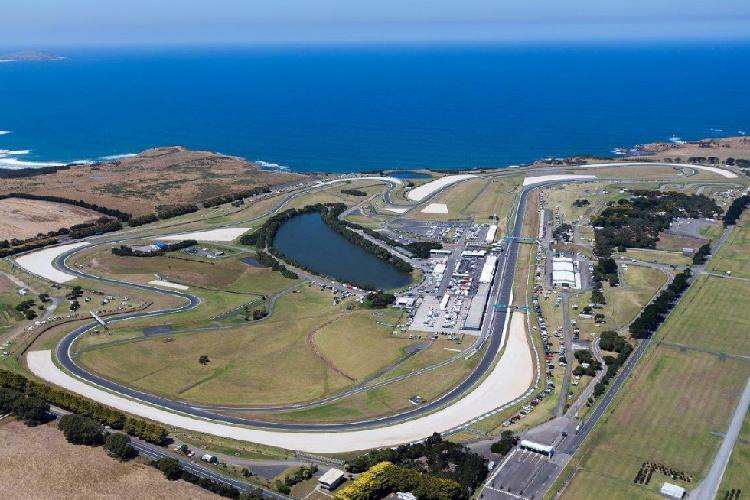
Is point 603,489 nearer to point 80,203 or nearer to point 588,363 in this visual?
point 588,363

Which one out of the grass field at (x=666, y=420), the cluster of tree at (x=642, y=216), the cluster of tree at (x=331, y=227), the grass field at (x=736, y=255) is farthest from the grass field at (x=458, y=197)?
the grass field at (x=666, y=420)

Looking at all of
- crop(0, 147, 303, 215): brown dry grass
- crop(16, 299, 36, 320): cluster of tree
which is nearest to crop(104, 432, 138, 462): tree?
crop(16, 299, 36, 320): cluster of tree

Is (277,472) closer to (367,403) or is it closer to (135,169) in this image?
(367,403)

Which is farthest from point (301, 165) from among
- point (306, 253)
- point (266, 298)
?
point (266, 298)

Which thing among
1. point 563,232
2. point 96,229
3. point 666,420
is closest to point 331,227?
point 563,232

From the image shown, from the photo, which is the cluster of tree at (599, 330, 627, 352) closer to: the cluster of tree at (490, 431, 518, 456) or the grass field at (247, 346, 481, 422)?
the grass field at (247, 346, 481, 422)

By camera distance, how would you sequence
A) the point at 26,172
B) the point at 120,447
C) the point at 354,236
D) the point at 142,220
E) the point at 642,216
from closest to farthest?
the point at 120,447 → the point at 354,236 → the point at 642,216 → the point at 142,220 → the point at 26,172
